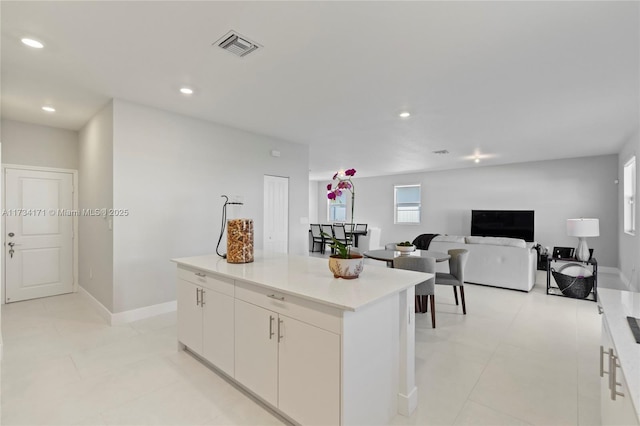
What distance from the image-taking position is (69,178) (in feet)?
15.7

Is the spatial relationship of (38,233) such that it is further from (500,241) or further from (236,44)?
(500,241)

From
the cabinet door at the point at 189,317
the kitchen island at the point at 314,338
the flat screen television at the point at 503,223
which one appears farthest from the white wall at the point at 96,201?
the flat screen television at the point at 503,223

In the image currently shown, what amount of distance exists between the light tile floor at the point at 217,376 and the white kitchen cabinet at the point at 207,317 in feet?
0.60

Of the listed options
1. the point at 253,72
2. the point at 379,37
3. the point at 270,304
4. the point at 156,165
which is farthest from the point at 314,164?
the point at 270,304

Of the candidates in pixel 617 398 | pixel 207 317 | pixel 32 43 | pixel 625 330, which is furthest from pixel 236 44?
pixel 617 398

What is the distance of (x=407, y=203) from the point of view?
1024 centimetres

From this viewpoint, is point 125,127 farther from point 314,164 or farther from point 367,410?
point 314,164

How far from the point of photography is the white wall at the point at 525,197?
22.4 ft

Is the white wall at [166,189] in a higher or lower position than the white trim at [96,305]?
higher

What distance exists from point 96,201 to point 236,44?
303cm

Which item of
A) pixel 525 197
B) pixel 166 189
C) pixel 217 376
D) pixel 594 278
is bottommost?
pixel 217 376

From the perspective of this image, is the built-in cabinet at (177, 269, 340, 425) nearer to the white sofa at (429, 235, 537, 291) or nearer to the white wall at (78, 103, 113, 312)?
the white wall at (78, 103, 113, 312)

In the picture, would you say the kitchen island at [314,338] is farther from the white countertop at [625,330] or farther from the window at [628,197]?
the window at [628,197]

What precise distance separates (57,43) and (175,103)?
129cm
